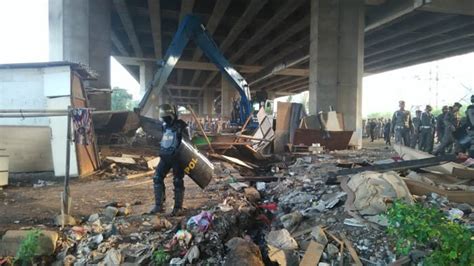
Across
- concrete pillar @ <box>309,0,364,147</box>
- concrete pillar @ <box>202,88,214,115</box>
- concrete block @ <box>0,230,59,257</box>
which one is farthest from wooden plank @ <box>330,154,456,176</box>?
concrete pillar @ <box>202,88,214,115</box>

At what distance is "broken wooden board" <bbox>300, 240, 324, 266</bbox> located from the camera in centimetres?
319

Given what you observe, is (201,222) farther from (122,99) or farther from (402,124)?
(122,99)

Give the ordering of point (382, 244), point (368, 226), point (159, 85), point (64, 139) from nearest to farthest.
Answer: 1. point (382, 244)
2. point (368, 226)
3. point (64, 139)
4. point (159, 85)

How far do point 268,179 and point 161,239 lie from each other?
12.4 ft

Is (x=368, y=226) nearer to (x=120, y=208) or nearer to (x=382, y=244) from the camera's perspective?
(x=382, y=244)

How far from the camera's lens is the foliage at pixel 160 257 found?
327 centimetres

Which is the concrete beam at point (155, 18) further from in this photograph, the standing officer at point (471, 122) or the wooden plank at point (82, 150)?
the standing officer at point (471, 122)

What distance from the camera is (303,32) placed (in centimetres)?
1891

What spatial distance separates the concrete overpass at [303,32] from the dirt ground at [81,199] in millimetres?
6822

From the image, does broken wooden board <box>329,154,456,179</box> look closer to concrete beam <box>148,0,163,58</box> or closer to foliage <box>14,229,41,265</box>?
foliage <box>14,229,41,265</box>

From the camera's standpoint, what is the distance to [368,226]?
11.9 feet

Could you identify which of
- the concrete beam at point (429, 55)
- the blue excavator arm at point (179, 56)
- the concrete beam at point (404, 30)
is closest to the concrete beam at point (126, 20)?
the blue excavator arm at point (179, 56)

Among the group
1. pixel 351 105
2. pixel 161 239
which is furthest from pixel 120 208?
pixel 351 105

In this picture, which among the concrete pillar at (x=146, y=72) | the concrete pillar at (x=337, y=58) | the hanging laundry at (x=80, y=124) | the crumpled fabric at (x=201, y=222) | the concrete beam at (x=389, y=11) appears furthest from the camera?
the concrete pillar at (x=146, y=72)
